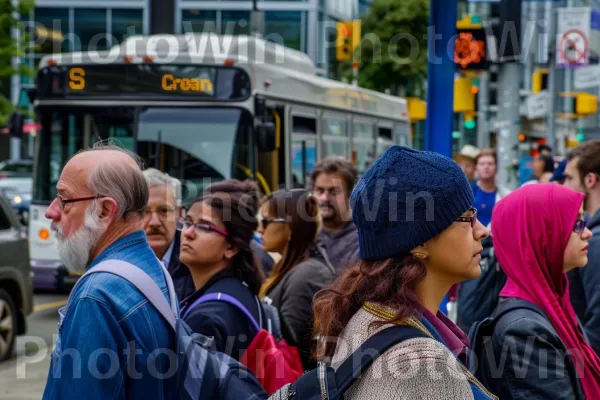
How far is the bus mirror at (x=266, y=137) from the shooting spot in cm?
1143

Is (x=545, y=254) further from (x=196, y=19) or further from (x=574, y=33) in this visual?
(x=196, y=19)

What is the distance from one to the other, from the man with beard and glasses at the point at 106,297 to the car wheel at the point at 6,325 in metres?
6.69

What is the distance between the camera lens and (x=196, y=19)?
44.0 metres

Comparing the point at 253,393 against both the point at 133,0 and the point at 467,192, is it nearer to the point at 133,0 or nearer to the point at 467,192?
the point at 467,192

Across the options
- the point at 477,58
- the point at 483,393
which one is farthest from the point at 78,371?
the point at 477,58

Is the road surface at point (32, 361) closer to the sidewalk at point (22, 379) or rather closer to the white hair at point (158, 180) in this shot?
the sidewalk at point (22, 379)

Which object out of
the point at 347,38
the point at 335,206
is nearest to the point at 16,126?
the point at 335,206

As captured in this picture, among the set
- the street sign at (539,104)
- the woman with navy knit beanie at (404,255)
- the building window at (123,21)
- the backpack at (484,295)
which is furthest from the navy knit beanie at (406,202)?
the building window at (123,21)

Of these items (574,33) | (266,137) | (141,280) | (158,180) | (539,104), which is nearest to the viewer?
(141,280)

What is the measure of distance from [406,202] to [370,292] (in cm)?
23

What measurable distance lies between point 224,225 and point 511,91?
11.6m

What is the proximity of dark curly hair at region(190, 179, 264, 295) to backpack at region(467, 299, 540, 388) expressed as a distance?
4.03 feet

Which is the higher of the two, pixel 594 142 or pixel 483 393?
pixel 594 142

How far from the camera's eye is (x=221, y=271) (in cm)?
434
